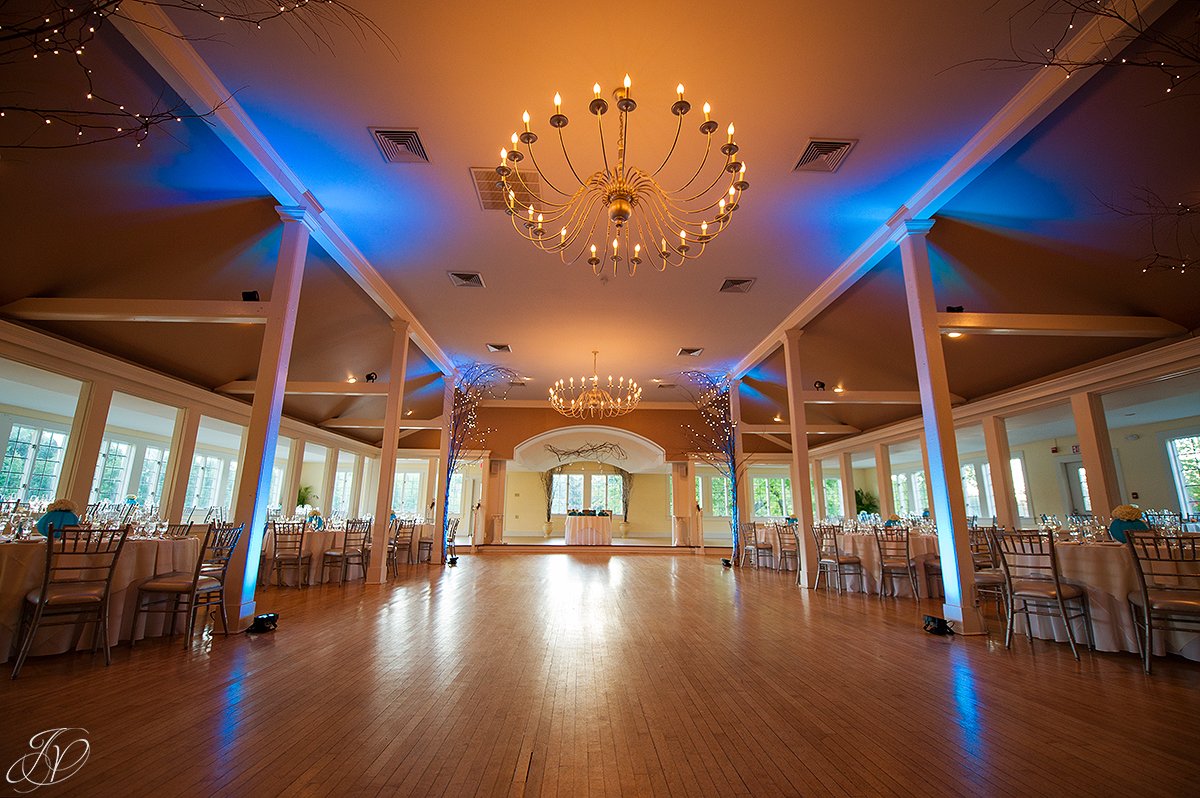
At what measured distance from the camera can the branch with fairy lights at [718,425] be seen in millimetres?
10805

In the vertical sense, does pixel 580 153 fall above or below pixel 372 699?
above

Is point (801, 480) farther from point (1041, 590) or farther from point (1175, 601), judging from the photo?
point (1175, 601)

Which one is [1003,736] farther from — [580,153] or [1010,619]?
[580,153]

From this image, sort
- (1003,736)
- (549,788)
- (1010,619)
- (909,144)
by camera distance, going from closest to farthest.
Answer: (549,788) → (1003,736) → (1010,619) → (909,144)

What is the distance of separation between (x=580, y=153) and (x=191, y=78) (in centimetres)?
292

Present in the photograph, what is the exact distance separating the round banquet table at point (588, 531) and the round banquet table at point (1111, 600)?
10653mm

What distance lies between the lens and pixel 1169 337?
628 centimetres

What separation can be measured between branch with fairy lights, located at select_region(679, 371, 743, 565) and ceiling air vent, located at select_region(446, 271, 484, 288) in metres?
5.63

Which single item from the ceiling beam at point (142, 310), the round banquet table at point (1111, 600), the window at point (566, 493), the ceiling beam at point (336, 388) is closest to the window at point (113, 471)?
the ceiling beam at point (336, 388)

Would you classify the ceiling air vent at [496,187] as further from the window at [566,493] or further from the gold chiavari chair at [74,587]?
the window at [566,493]

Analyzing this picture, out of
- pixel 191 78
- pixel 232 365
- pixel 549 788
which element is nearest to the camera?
pixel 549 788

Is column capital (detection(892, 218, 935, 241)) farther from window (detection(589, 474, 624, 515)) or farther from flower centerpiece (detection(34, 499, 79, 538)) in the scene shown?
window (detection(589, 474, 624, 515))

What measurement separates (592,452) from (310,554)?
32.6ft

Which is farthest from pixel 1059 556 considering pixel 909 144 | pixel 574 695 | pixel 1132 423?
pixel 1132 423
